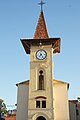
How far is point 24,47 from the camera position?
38.0 meters

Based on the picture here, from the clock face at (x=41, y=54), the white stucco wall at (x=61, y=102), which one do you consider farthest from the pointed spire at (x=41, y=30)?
the white stucco wall at (x=61, y=102)

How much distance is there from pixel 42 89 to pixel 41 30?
9533 mm

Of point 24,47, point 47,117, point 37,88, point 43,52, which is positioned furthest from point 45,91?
point 24,47

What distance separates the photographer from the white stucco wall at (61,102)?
114 ft

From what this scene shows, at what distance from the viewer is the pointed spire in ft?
123

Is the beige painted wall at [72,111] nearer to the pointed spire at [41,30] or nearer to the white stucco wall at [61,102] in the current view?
the white stucco wall at [61,102]

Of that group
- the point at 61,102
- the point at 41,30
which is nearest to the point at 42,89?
the point at 61,102

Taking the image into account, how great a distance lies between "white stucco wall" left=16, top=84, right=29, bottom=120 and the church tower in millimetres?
2762

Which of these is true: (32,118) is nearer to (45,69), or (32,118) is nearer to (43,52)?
(45,69)

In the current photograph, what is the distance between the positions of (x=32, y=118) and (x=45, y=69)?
22.0 feet

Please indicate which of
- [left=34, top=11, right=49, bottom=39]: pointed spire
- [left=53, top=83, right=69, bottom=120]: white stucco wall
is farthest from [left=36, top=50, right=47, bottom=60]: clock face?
[left=53, top=83, right=69, bottom=120]: white stucco wall

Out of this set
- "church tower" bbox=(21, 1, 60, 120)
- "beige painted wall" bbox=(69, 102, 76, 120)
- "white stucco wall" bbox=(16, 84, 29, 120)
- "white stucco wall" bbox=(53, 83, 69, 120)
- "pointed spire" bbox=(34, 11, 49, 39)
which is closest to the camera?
"church tower" bbox=(21, 1, 60, 120)

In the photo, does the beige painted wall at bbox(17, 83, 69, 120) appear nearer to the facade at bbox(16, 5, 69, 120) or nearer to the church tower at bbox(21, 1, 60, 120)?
the facade at bbox(16, 5, 69, 120)

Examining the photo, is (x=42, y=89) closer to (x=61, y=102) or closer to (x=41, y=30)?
(x=61, y=102)
